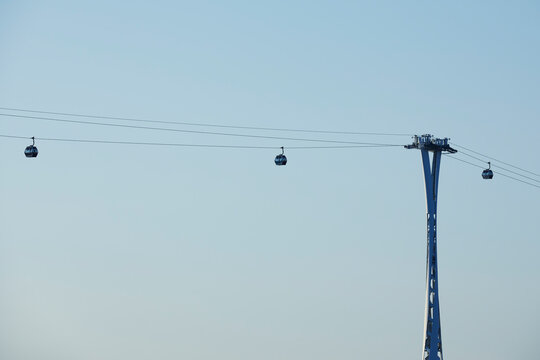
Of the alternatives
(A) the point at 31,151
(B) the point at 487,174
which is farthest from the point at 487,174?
(A) the point at 31,151

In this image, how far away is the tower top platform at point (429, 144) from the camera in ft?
553

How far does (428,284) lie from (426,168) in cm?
1113

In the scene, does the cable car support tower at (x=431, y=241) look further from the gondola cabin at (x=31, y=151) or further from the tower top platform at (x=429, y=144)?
the gondola cabin at (x=31, y=151)

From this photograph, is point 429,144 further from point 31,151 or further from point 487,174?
point 31,151

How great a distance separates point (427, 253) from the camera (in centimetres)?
17075

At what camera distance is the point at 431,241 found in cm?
17088

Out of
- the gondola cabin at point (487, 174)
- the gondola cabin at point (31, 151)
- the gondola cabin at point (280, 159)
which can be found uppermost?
the gondola cabin at point (487, 174)

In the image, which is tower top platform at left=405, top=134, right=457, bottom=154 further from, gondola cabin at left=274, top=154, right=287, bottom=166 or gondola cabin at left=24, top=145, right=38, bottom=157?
gondola cabin at left=24, top=145, right=38, bottom=157

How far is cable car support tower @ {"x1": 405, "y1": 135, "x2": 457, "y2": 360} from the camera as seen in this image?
551 ft

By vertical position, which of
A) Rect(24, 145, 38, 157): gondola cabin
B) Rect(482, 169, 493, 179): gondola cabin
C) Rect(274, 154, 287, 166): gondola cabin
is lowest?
Rect(24, 145, 38, 157): gondola cabin

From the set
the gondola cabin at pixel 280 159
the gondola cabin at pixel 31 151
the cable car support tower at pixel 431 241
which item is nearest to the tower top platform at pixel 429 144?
the cable car support tower at pixel 431 241

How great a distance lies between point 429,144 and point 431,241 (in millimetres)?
9652

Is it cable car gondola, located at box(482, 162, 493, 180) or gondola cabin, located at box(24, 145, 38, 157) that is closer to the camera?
gondola cabin, located at box(24, 145, 38, 157)

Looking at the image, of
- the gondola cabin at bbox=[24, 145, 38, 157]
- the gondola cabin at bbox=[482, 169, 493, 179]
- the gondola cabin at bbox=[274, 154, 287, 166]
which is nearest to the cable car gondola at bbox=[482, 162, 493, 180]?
the gondola cabin at bbox=[482, 169, 493, 179]
